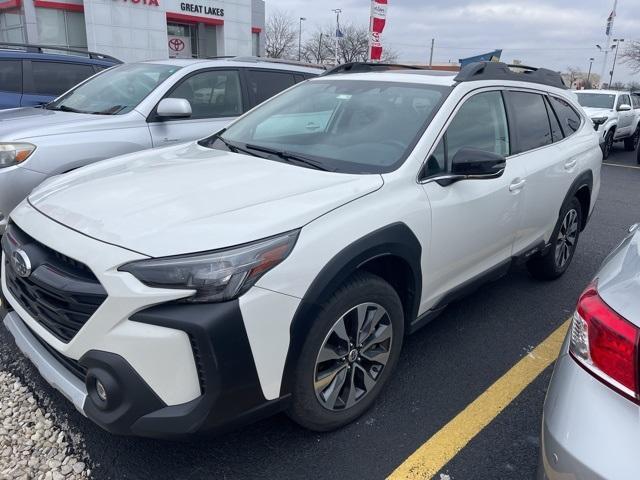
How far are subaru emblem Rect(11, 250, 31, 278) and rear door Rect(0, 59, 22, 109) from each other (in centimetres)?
551

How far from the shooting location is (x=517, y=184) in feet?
11.1

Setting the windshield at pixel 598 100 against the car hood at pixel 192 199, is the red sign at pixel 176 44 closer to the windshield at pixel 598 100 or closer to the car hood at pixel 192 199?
the windshield at pixel 598 100

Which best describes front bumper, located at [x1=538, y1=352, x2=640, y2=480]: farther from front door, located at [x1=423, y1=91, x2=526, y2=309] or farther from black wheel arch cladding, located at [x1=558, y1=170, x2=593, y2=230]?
black wheel arch cladding, located at [x1=558, y1=170, x2=593, y2=230]

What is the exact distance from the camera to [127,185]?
2.55m

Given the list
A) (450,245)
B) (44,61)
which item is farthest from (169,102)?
(44,61)

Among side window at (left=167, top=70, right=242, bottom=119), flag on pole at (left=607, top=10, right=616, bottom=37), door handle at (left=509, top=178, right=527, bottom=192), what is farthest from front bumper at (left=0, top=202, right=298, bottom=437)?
flag on pole at (left=607, top=10, right=616, bottom=37)

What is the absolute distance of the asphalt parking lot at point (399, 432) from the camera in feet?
7.61

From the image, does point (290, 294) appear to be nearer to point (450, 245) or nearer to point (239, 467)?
point (239, 467)

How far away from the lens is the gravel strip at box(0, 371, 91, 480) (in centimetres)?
223

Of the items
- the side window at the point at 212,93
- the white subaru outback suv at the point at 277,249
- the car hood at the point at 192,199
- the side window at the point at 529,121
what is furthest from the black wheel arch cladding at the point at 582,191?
the side window at the point at 212,93

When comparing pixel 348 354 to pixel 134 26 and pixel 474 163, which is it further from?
pixel 134 26

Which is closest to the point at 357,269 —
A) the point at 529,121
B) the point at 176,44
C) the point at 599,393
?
the point at 599,393

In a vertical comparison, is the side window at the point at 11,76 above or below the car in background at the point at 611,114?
above

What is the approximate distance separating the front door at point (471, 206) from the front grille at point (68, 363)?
170cm
